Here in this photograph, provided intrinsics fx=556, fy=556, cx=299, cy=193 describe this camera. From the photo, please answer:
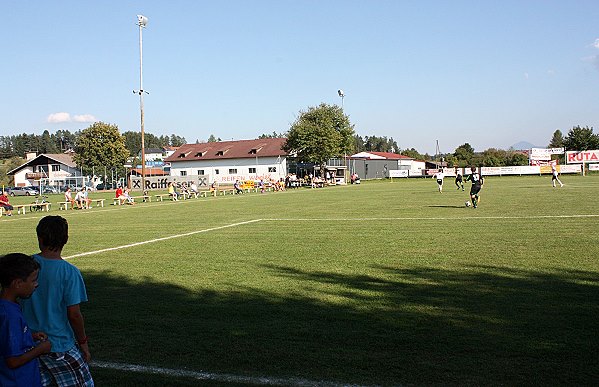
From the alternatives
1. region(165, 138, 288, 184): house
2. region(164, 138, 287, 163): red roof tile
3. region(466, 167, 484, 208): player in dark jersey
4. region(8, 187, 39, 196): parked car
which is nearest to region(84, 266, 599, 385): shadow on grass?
region(466, 167, 484, 208): player in dark jersey

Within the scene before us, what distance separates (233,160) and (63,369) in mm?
89994

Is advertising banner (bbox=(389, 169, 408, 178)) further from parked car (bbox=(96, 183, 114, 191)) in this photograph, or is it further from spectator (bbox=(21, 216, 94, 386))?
spectator (bbox=(21, 216, 94, 386))

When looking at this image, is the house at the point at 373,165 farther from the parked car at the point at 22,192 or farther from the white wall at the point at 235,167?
the parked car at the point at 22,192

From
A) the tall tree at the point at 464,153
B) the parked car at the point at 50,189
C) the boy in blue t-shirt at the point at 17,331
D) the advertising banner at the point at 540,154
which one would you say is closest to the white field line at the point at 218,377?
the boy in blue t-shirt at the point at 17,331

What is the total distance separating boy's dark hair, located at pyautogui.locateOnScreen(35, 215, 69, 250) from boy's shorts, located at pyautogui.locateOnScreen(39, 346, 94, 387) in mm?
770

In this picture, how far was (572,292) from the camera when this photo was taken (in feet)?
26.4

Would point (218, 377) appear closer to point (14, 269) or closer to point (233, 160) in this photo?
point (14, 269)

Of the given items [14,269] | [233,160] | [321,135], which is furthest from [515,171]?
[14,269]

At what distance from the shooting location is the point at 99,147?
88250 millimetres

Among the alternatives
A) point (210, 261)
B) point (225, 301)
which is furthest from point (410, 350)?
point (210, 261)

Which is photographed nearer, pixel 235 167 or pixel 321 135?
pixel 321 135

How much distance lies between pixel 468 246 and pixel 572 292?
16.3 ft

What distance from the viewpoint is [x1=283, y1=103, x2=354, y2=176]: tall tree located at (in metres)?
78.9

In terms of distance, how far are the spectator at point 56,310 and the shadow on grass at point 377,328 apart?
6.04 feet
